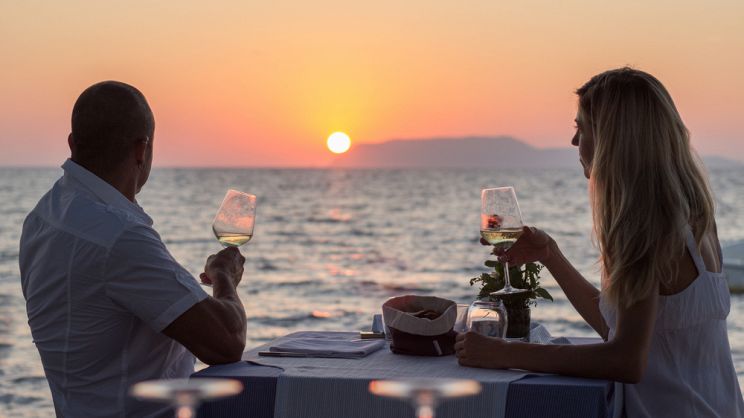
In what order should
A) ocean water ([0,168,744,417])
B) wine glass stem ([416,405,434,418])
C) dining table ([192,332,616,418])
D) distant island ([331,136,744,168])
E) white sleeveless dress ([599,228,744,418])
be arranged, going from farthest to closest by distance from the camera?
1. distant island ([331,136,744,168])
2. ocean water ([0,168,744,417])
3. white sleeveless dress ([599,228,744,418])
4. dining table ([192,332,616,418])
5. wine glass stem ([416,405,434,418])

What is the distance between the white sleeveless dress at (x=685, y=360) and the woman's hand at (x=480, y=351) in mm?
308

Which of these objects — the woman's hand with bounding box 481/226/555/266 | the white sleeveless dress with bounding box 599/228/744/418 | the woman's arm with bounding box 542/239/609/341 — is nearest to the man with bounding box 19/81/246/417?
the woman's hand with bounding box 481/226/555/266

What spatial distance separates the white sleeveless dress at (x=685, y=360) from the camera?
2.98 m

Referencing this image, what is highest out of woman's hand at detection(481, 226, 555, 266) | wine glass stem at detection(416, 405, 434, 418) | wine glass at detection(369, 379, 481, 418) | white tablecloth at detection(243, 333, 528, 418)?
woman's hand at detection(481, 226, 555, 266)

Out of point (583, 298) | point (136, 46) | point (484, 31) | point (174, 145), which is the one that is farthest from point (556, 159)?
point (583, 298)

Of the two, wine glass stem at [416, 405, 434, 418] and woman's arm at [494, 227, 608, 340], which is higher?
woman's arm at [494, 227, 608, 340]

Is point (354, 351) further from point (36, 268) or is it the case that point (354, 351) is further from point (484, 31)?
point (484, 31)

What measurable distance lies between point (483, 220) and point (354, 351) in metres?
0.55

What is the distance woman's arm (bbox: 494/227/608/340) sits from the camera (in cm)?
341

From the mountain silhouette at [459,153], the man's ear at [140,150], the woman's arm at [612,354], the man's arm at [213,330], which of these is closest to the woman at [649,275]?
the woman's arm at [612,354]

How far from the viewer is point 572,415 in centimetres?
275

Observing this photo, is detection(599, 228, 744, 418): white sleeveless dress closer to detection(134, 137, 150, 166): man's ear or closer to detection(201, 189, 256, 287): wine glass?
detection(201, 189, 256, 287): wine glass

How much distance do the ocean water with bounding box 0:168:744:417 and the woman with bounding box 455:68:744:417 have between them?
178 mm

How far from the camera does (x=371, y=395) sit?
9.32ft
